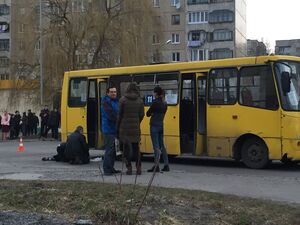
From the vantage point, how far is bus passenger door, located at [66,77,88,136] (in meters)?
18.0

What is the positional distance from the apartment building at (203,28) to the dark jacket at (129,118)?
237 feet

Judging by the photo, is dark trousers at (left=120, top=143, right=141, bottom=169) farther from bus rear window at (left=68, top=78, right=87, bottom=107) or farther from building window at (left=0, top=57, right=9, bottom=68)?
building window at (left=0, top=57, right=9, bottom=68)

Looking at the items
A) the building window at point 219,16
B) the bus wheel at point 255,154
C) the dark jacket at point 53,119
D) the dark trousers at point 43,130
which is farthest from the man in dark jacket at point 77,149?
the building window at point 219,16

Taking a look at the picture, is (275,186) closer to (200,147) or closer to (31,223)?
(200,147)

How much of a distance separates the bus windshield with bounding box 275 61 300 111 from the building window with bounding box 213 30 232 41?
72884mm

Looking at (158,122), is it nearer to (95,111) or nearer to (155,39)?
(95,111)

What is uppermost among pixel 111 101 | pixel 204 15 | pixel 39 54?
pixel 204 15

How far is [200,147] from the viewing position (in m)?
15.2

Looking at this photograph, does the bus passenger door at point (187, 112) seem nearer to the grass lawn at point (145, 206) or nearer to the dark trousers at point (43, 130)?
the grass lawn at point (145, 206)

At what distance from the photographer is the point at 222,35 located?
86750mm

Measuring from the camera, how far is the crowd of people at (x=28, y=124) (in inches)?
1253

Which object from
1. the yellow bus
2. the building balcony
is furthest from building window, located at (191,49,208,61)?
the yellow bus

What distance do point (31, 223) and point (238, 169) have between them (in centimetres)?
833

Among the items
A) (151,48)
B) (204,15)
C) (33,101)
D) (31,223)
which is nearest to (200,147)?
(31,223)
